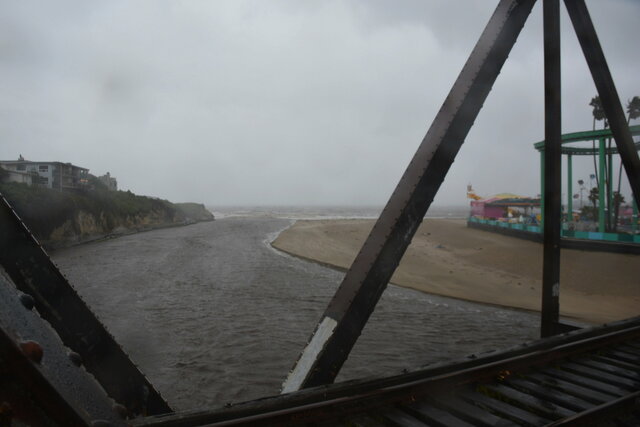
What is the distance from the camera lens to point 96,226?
3919cm

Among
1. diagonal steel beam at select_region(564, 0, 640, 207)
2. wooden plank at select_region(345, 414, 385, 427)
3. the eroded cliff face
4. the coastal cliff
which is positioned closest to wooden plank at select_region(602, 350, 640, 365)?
diagonal steel beam at select_region(564, 0, 640, 207)

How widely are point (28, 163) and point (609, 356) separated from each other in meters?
68.7

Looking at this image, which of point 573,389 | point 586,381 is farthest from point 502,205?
point 573,389

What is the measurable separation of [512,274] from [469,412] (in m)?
17.2

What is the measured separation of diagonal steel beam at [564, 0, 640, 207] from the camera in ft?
17.6

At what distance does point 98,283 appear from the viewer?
16047mm

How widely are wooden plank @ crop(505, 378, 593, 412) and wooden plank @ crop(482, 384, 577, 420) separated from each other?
0.09 m

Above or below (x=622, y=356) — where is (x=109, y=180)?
above

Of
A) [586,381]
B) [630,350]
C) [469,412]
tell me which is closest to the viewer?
[469,412]

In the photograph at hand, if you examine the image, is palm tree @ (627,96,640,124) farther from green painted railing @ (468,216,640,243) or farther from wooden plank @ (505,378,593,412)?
wooden plank @ (505,378,593,412)

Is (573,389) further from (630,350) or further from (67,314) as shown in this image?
(67,314)

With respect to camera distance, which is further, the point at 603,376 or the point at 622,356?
the point at 622,356

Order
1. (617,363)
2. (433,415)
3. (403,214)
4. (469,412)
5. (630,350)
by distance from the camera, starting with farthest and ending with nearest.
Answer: (630,350) → (617,363) → (469,412) → (433,415) → (403,214)

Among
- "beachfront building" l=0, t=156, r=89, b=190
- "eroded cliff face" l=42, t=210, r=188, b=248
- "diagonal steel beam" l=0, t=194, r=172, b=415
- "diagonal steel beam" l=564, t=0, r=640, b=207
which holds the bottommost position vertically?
"eroded cliff face" l=42, t=210, r=188, b=248
